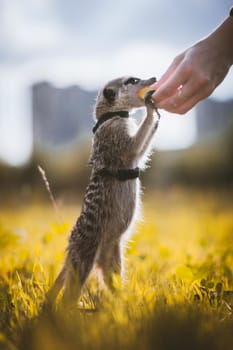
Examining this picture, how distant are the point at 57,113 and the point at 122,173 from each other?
6.94 m

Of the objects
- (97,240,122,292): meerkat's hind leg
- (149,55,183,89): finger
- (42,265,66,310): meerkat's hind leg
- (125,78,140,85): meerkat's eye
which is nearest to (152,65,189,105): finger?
(149,55,183,89): finger

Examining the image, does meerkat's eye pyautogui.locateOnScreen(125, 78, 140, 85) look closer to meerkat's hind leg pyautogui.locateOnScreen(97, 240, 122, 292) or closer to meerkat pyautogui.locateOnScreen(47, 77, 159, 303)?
meerkat pyautogui.locateOnScreen(47, 77, 159, 303)

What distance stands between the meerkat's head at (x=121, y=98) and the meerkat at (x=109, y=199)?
121 millimetres

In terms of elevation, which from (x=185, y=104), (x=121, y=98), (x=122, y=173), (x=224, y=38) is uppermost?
(x=224, y=38)

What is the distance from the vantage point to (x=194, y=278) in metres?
2.41

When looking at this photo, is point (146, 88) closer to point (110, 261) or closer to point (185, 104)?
point (185, 104)

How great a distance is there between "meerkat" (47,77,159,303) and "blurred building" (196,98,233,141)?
5.46 meters

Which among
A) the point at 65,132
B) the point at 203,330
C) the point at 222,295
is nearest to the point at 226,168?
the point at 65,132

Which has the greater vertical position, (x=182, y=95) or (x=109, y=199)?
(x=182, y=95)

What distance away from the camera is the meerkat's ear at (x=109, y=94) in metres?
3.21

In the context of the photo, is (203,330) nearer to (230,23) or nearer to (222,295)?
(222,295)

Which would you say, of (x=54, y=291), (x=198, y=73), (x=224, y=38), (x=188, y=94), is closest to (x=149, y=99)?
(x=188, y=94)

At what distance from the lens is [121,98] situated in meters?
3.26

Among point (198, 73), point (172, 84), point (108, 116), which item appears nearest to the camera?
point (198, 73)
